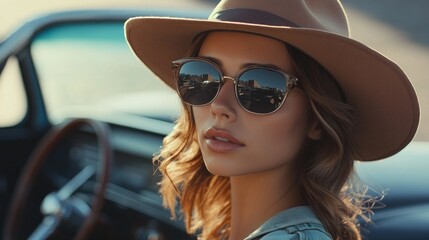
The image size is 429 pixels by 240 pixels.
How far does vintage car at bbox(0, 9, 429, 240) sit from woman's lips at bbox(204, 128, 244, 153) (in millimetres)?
996

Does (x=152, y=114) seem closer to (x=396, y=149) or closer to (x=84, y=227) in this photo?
(x=84, y=227)

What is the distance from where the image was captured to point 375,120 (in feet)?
6.88

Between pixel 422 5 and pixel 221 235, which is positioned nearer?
pixel 221 235

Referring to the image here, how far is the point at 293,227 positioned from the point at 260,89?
287 millimetres

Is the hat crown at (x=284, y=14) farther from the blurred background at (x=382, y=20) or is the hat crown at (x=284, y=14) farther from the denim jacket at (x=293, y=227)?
the blurred background at (x=382, y=20)

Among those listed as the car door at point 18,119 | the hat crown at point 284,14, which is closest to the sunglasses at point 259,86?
the hat crown at point 284,14

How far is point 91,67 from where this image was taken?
399 centimetres

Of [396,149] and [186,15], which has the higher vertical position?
[396,149]

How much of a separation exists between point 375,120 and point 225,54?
1.19 feet

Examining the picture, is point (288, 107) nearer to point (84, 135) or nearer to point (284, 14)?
point (284, 14)

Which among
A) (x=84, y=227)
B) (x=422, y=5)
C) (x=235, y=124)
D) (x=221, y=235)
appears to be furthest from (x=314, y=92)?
(x=422, y=5)

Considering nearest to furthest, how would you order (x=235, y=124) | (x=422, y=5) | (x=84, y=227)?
(x=235, y=124) < (x=84, y=227) < (x=422, y=5)

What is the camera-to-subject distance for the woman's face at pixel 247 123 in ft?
6.45

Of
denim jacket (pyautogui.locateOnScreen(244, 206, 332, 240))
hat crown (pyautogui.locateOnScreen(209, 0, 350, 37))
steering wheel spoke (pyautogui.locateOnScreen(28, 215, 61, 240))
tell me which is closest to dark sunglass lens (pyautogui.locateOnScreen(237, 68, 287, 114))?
hat crown (pyautogui.locateOnScreen(209, 0, 350, 37))
